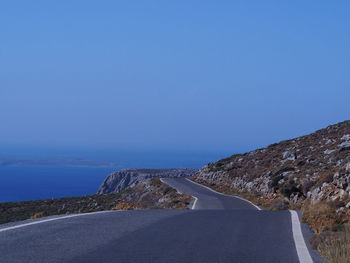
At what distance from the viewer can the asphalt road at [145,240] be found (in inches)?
375

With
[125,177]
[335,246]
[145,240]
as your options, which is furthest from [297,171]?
[125,177]

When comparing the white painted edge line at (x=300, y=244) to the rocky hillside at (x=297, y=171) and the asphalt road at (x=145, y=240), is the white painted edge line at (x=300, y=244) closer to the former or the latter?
the asphalt road at (x=145, y=240)

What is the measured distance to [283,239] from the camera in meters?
12.6

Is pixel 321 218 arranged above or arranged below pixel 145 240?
below

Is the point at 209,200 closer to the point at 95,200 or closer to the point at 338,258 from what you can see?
the point at 95,200

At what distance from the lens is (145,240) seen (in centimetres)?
1143

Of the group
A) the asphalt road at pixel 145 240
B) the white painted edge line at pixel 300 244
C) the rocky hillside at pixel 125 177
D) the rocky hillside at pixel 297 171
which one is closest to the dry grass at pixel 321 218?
the white painted edge line at pixel 300 244

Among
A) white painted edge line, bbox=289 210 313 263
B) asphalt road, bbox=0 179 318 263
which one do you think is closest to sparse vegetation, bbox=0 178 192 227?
white painted edge line, bbox=289 210 313 263

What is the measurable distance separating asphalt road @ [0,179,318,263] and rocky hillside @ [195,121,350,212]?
540 cm

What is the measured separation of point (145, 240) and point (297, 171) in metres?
30.6

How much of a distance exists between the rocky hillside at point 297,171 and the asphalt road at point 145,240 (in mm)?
5397

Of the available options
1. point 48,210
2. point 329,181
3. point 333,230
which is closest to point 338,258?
point 333,230

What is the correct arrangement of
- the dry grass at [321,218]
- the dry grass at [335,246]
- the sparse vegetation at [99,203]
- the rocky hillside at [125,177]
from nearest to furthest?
the dry grass at [335,246]
the dry grass at [321,218]
the sparse vegetation at [99,203]
the rocky hillside at [125,177]

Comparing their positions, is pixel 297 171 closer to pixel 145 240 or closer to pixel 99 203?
pixel 99 203
